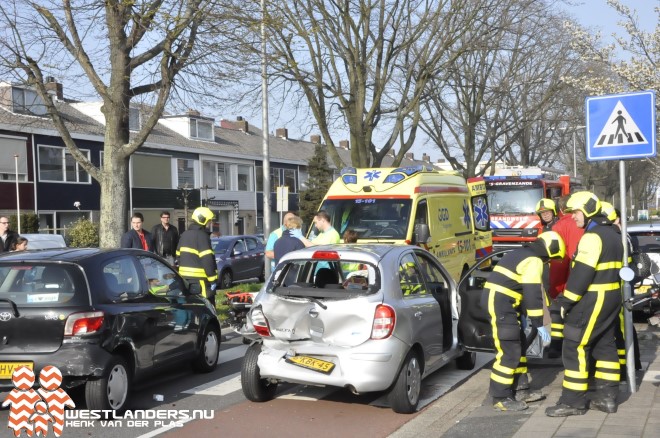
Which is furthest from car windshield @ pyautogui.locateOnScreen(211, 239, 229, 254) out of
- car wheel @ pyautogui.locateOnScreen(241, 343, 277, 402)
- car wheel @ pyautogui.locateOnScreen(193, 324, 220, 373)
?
car wheel @ pyautogui.locateOnScreen(241, 343, 277, 402)

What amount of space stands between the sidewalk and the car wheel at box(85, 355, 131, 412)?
255 centimetres

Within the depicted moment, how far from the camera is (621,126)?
724 cm

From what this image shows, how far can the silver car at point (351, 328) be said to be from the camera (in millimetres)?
6707

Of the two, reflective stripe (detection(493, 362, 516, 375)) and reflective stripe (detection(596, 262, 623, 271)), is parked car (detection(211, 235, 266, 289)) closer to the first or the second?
reflective stripe (detection(493, 362, 516, 375))

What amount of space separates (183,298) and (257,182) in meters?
45.7

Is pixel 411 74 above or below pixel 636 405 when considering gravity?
above

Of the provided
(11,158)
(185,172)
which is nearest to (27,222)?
(11,158)

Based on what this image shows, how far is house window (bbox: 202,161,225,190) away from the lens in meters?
48.3

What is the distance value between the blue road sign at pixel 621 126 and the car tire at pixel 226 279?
1529 cm

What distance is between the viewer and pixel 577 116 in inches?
1264

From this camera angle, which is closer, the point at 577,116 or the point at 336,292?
the point at 336,292

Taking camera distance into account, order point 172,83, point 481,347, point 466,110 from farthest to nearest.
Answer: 1. point 466,110
2. point 172,83
3. point 481,347

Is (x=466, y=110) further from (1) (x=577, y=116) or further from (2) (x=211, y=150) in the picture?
(2) (x=211, y=150)

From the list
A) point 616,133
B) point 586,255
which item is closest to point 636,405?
point 586,255
